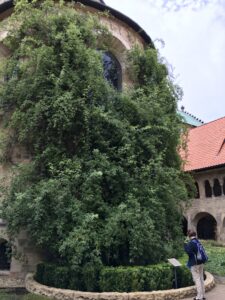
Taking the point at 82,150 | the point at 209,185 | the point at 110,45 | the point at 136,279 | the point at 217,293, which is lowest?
the point at 217,293

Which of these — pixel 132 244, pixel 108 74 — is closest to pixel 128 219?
pixel 132 244

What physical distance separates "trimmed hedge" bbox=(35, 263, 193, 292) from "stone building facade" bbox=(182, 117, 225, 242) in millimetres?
12328

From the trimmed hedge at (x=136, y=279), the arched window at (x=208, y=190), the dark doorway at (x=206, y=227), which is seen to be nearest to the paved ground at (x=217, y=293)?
the trimmed hedge at (x=136, y=279)

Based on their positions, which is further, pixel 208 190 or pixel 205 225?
pixel 205 225

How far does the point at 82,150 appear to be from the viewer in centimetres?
1135

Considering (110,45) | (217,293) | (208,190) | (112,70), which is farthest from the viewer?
(208,190)

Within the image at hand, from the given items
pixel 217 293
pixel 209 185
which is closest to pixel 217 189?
pixel 209 185

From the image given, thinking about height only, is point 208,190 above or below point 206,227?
above

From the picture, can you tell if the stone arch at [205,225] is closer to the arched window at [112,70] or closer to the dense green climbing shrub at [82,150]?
the dense green climbing shrub at [82,150]

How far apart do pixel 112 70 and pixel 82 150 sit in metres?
4.87

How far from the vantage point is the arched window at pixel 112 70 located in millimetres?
14711

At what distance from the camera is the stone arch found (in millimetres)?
23875

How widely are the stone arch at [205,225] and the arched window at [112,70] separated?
12.5 metres

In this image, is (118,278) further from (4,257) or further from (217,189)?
(217,189)
